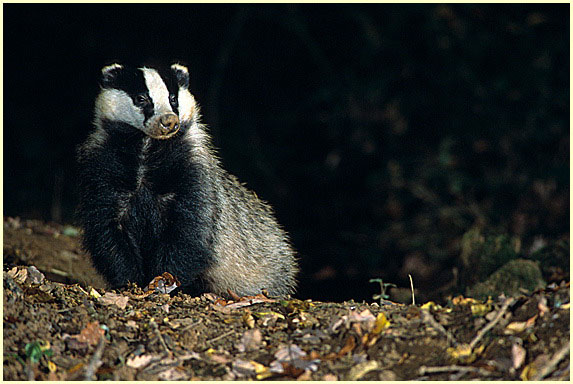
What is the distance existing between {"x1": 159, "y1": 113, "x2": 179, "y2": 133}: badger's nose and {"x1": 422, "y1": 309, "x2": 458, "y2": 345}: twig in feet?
5.19

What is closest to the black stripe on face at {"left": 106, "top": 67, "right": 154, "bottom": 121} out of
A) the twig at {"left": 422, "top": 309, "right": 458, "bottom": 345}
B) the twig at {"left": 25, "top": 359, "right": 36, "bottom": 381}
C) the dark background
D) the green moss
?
the twig at {"left": 25, "top": 359, "right": 36, "bottom": 381}

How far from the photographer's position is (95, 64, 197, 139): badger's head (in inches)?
Result: 144

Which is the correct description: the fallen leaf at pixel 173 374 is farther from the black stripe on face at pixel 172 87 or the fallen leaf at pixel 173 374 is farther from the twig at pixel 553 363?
the black stripe on face at pixel 172 87

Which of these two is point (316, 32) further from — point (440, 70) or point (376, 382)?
point (376, 382)

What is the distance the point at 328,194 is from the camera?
8078 millimetres

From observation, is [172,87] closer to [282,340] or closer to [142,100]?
[142,100]

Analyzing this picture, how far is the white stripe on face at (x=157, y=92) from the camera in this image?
366 cm

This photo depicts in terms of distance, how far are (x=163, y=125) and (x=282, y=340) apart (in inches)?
53.2

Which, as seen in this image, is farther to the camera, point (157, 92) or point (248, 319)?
point (157, 92)

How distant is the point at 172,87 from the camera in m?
3.78

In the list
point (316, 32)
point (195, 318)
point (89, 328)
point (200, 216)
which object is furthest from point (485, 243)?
point (316, 32)

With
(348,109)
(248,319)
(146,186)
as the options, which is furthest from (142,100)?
(348,109)

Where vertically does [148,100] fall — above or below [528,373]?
above

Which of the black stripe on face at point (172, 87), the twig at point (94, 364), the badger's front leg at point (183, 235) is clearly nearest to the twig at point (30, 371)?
the twig at point (94, 364)
